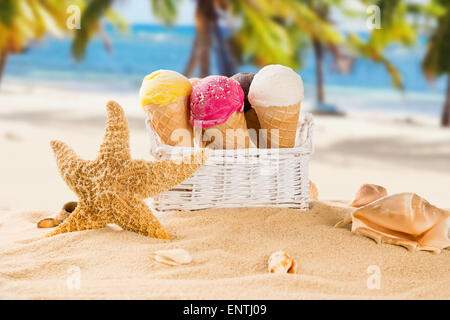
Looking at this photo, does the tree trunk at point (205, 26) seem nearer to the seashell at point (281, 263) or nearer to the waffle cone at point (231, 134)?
the waffle cone at point (231, 134)

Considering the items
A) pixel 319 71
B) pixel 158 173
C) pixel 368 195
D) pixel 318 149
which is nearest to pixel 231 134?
pixel 158 173

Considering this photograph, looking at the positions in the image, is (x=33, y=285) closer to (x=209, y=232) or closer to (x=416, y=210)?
(x=209, y=232)

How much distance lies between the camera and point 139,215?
188 centimetres

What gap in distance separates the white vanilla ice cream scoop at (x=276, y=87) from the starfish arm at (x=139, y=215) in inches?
25.2

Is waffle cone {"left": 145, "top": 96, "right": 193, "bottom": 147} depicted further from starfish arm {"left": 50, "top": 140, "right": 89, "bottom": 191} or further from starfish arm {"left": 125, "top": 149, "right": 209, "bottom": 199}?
starfish arm {"left": 50, "top": 140, "right": 89, "bottom": 191}

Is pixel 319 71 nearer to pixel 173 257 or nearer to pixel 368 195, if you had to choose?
pixel 368 195

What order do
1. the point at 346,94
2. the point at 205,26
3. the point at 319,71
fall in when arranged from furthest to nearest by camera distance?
the point at 346,94
the point at 319,71
the point at 205,26

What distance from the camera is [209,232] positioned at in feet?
6.34

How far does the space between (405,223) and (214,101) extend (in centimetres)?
83

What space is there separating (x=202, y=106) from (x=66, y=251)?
734 millimetres

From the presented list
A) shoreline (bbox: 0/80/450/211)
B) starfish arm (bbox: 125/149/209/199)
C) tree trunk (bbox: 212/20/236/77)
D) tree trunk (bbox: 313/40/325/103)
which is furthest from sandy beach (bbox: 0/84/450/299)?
tree trunk (bbox: 313/40/325/103)

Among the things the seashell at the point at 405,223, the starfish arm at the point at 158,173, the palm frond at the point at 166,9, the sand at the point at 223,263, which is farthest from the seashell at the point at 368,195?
the palm frond at the point at 166,9

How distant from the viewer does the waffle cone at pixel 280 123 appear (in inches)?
83.5
